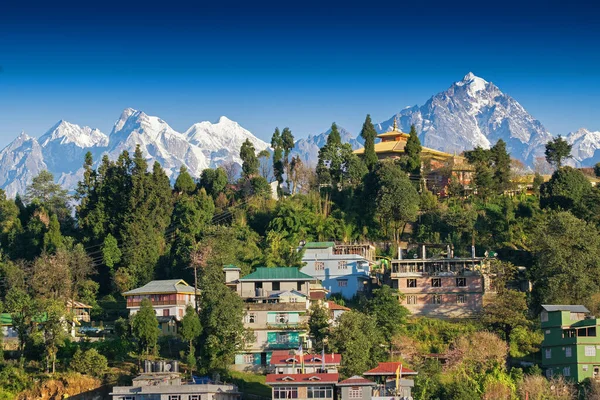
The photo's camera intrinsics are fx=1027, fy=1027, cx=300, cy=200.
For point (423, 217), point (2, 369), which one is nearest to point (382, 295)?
point (423, 217)

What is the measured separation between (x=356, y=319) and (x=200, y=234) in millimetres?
18207

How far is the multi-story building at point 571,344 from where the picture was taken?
50.8m

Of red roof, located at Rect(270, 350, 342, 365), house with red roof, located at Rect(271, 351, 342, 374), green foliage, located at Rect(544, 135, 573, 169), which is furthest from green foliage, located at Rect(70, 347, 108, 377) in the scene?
green foliage, located at Rect(544, 135, 573, 169)

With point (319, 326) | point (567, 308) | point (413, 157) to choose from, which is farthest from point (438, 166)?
point (319, 326)

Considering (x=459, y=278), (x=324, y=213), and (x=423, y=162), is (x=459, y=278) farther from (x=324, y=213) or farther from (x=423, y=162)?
(x=423, y=162)

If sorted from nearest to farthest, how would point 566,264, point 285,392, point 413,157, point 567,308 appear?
point 285,392 < point 567,308 < point 566,264 < point 413,157

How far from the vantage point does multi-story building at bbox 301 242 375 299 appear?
6206 centimetres

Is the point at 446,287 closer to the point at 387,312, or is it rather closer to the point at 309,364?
the point at 387,312

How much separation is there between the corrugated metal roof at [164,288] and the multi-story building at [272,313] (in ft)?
10.2

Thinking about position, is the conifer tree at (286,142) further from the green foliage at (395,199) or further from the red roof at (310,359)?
the red roof at (310,359)

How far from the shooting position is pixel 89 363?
50531 millimetres

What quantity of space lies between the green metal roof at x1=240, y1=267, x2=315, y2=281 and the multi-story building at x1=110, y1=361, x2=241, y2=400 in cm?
975

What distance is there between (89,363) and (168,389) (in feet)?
16.3

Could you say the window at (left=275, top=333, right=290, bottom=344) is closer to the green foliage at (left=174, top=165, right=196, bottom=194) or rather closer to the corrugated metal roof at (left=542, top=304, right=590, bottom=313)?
the corrugated metal roof at (left=542, top=304, right=590, bottom=313)
